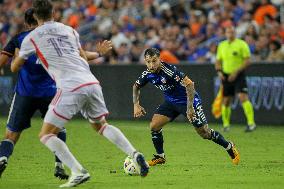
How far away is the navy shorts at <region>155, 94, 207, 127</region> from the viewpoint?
11.6 meters

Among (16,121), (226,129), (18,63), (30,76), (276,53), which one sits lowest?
(226,129)

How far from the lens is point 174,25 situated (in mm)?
23234

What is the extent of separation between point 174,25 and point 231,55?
5.56m

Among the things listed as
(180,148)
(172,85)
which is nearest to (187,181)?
(172,85)

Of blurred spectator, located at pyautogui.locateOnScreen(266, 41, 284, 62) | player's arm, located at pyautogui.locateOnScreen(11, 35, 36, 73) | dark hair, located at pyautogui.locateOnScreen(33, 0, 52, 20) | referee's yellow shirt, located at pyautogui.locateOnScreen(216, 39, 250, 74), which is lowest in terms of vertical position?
blurred spectator, located at pyautogui.locateOnScreen(266, 41, 284, 62)

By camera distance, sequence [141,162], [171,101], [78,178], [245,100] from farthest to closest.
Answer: [245,100]
[171,101]
[141,162]
[78,178]

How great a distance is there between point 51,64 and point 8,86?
45.0 feet

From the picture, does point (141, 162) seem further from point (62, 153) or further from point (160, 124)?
point (160, 124)

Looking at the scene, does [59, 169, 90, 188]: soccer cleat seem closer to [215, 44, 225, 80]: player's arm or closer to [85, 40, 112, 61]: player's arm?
[85, 40, 112, 61]: player's arm

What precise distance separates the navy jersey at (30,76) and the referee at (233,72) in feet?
27.0

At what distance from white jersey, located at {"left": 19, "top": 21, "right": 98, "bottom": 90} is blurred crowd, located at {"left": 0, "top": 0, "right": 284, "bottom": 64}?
1019cm

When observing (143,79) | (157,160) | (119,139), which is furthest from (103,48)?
(157,160)

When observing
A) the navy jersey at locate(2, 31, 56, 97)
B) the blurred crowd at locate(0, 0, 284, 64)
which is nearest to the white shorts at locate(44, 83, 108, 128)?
the navy jersey at locate(2, 31, 56, 97)

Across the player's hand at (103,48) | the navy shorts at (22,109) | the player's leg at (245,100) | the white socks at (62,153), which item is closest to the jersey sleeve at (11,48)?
the navy shorts at (22,109)
